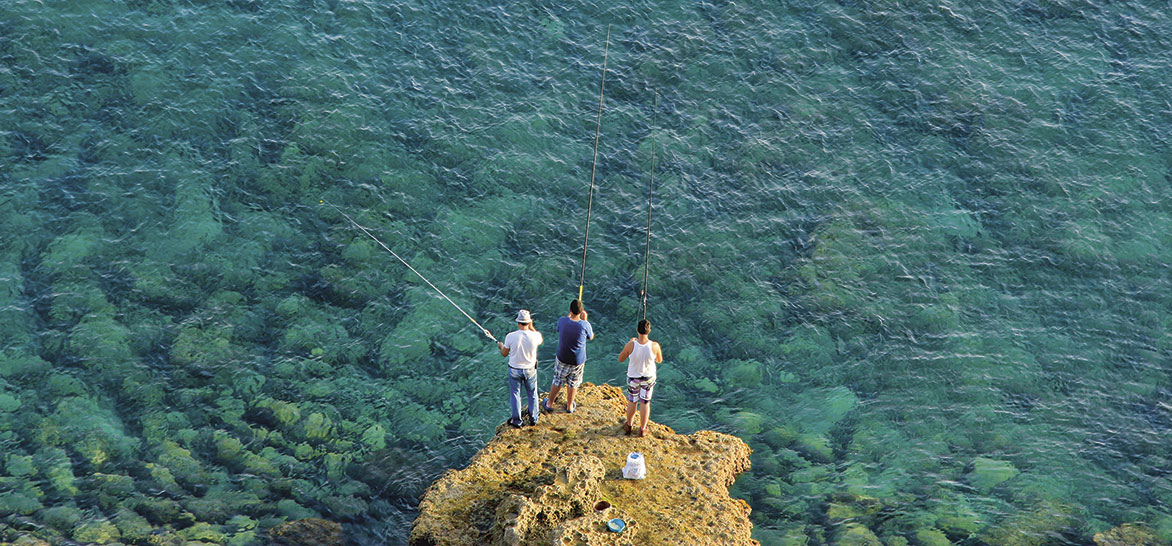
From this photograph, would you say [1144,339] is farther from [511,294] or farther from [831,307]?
[511,294]

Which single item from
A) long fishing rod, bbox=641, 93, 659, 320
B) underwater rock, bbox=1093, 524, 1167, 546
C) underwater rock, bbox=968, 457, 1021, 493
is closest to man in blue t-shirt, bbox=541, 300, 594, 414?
long fishing rod, bbox=641, 93, 659, 320

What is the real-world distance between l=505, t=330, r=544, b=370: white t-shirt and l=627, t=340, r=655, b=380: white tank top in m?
1.57

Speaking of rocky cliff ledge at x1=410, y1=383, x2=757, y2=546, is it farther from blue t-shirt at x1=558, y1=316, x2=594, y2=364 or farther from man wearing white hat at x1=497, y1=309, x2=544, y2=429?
blue t-shirt at x1=558, y1=316, x2=594, y2=364

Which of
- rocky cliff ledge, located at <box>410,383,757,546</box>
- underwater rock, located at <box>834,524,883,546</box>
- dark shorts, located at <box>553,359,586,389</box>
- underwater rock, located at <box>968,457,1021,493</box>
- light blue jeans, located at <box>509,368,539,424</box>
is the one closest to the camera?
rocky cliff ledge, located at <box>410,383,757,546</box>

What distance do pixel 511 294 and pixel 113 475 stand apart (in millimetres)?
8097

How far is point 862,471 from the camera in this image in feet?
61.4

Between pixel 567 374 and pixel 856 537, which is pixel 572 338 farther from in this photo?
pixel 856 537

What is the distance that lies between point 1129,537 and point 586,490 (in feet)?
30.7

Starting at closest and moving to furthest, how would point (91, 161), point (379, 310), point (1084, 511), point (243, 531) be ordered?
1. point (243, 531)
2. point (1084, 511)
3. point (379, 310)
4. point (91, 161)

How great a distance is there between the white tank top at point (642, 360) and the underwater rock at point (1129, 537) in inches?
317

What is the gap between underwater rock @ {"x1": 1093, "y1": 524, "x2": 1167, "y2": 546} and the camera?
17703 mm

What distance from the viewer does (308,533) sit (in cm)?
1681

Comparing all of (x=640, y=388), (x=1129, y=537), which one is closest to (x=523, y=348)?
(x=640, y=388)

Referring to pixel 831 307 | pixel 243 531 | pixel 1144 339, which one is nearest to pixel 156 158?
pixel 243 531
